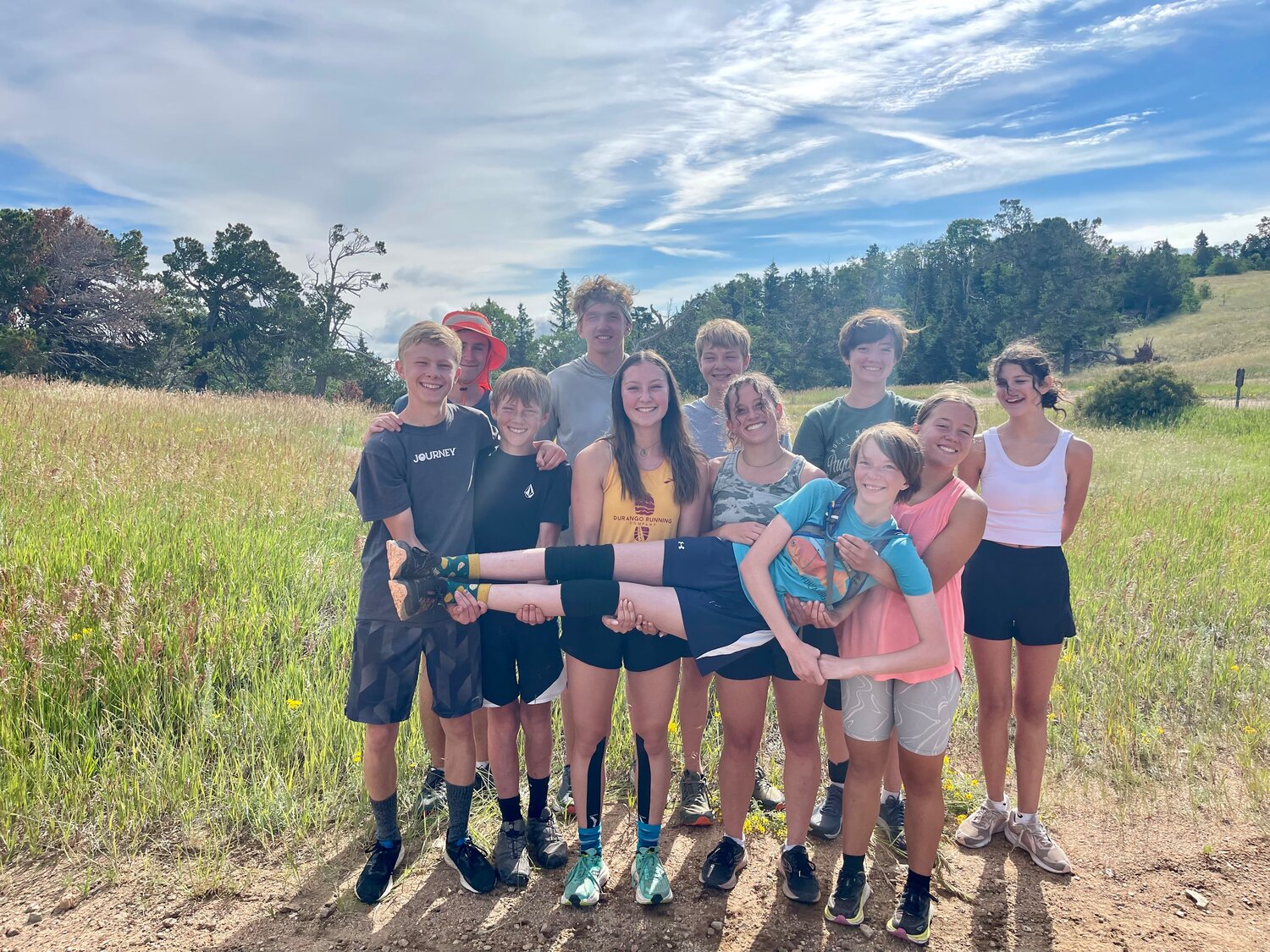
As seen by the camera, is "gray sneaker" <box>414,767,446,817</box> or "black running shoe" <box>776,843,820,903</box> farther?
"gray sneaker" <box>414,767,446,817</box>

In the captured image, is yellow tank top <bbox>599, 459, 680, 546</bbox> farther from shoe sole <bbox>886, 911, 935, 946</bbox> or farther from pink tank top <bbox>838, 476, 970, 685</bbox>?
shoe sole <bbox>886, 911, 935, 946</bbox>

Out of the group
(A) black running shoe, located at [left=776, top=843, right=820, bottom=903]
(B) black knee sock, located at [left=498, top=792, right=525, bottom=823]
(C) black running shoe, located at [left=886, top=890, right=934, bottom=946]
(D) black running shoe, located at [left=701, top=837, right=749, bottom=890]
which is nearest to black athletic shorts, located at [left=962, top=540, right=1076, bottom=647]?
(C) black running shoe, located at [left=886, top=890, right=934, bottom=946]

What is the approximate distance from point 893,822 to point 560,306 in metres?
76.9

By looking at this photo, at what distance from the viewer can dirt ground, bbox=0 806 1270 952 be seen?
2.71 metres

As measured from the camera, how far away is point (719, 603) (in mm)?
2842

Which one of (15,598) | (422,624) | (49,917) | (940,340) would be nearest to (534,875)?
(422,624)

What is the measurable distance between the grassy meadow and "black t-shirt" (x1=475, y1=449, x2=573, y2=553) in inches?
56.2

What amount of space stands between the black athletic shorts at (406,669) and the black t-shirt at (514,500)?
42cm

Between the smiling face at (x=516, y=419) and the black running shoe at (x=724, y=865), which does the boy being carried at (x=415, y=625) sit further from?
the black running shoe at (x=724, y=865)

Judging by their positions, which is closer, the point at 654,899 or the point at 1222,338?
the point at 654,899

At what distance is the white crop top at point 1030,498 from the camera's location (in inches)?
126

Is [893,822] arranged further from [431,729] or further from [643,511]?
[431,729]

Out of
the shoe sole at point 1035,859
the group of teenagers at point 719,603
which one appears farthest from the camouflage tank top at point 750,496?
the shoe sole at point 1035,859

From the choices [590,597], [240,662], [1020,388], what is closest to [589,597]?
[590,597]
